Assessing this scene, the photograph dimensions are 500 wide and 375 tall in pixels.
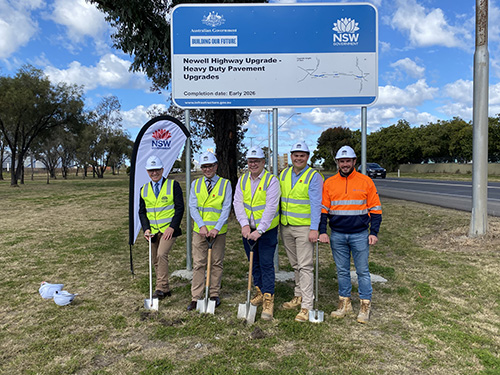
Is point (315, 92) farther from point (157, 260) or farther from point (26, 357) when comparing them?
point (26, 357)

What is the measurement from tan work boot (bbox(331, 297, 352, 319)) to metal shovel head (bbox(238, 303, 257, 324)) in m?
0.94

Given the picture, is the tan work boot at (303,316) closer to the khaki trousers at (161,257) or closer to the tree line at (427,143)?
the khaki trousers at (161,257)

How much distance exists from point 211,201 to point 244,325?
1.48m

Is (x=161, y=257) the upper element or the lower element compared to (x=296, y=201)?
lower

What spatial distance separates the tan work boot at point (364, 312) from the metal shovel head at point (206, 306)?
5.61 ft

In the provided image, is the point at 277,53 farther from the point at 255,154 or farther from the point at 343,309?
the point at 343,309

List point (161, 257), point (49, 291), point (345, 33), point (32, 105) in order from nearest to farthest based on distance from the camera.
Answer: point (161, 257) < point (49, 291) < point (345, 33) < point (32, 105)

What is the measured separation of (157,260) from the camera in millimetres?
4895

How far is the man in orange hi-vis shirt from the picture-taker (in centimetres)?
396

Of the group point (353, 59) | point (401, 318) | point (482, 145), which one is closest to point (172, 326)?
point (401, 318)

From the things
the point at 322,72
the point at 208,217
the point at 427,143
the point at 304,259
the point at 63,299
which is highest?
the point at 427,143

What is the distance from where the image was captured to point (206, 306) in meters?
4.33

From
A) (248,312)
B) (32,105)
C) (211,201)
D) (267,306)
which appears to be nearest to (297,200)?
(211,201)

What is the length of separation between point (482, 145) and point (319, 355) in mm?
6390
